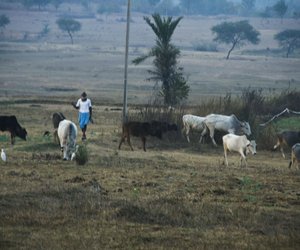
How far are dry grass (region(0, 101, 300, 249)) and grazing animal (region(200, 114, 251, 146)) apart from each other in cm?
593

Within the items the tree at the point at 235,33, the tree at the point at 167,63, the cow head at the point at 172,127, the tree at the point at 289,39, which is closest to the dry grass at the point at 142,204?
the cow head at the point at 172,127

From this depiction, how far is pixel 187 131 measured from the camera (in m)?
28.3

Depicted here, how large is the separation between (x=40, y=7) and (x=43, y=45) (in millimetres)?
38696

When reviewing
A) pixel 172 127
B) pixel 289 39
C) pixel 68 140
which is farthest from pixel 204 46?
pixel 68 140

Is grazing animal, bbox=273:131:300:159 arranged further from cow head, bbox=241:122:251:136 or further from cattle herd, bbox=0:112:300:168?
cow head, bbox=241:122:251:136

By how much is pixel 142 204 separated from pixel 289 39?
8289cm

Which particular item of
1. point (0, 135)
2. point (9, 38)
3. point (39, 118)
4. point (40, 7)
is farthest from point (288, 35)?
point (0, 135)

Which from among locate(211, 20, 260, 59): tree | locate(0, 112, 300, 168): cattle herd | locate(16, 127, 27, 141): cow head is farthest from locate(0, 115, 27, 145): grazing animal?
locate(211, 20, 260, 59): tree

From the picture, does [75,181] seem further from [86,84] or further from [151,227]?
[86,84]

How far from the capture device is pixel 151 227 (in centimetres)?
1178

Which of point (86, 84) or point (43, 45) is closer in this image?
point (86, 84)

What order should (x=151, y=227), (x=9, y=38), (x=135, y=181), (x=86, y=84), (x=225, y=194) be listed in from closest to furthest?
1. (x=151, y=227)
2. (x=225, y=194)
3. (x=135, y=181)
4. (x=86, y=84)
5. (x=9, y=38)

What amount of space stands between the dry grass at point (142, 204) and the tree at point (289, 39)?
72.0 m

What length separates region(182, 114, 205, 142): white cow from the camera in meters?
28.3
